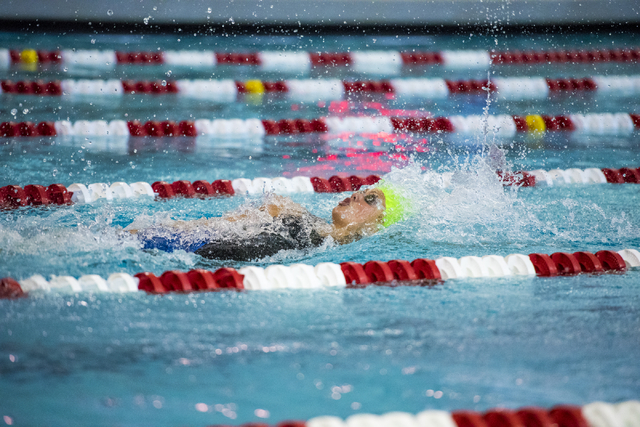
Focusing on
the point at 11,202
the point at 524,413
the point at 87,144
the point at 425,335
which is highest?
the point at 87,144

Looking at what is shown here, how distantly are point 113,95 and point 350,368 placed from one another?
5000 mm

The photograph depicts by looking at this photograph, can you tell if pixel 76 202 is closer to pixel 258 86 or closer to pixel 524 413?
pixel 524 413

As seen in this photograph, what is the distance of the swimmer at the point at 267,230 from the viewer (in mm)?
3057

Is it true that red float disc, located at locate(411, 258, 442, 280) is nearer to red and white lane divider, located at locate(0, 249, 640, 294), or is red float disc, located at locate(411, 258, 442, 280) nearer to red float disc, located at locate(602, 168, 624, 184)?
red and white lane divider, located at locate(0, 249, 640, 294)

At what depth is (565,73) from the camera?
25.3ft

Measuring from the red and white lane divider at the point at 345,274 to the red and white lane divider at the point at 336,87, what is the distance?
12.7 feet

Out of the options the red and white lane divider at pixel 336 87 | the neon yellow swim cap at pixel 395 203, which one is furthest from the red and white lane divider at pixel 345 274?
the red and white lane divider at pixel 336 87

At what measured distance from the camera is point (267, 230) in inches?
123

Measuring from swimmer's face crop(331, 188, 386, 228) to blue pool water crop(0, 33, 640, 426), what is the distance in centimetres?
12

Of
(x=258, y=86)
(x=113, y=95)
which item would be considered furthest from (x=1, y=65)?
(x=258, y=86)

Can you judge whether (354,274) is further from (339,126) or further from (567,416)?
(339,126)

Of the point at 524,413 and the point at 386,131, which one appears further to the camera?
the point at 386,131

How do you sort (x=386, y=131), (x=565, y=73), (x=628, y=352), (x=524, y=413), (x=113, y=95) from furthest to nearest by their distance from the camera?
(x=565, y=73) → (x=113, y=95) → (x=386, y=131) → (x=628, y=352) → (x=524, y=413)

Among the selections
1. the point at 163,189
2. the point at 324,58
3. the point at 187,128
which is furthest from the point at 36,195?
the point at 324,58
